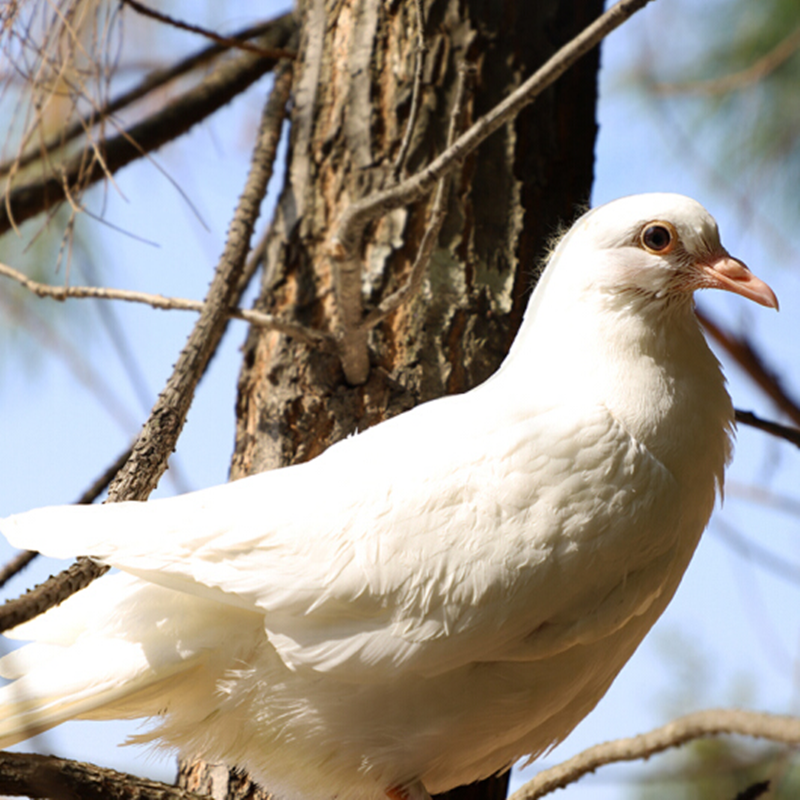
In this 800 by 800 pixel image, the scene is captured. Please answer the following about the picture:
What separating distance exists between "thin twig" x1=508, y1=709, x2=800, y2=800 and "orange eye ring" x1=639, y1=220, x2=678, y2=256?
0.88 m

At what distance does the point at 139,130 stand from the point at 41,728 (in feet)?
6.34

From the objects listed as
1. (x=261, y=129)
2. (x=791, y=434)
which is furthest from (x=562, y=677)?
(x=261, y=129)

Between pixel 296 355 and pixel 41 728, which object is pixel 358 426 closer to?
pixel 296 355

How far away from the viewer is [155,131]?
2986 mm

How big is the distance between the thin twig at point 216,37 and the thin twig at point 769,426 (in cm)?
169

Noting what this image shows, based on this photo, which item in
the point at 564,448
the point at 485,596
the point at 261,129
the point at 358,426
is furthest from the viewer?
the point at 261,129

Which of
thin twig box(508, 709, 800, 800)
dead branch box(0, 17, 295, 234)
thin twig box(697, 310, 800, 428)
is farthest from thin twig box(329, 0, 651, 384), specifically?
thin twig box(508, 709, 800, 800)

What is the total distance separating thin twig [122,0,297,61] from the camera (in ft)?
8.01

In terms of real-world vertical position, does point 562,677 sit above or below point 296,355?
below

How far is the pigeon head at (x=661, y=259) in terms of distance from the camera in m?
1.92

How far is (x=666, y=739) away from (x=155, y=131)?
227cm

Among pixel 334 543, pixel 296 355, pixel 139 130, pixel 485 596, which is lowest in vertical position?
pixel 485 596

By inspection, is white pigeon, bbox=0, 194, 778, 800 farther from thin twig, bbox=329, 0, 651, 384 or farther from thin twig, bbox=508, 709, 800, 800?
thin twig, bbox=329, 0, 651, 384

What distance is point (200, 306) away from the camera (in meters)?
2.24
